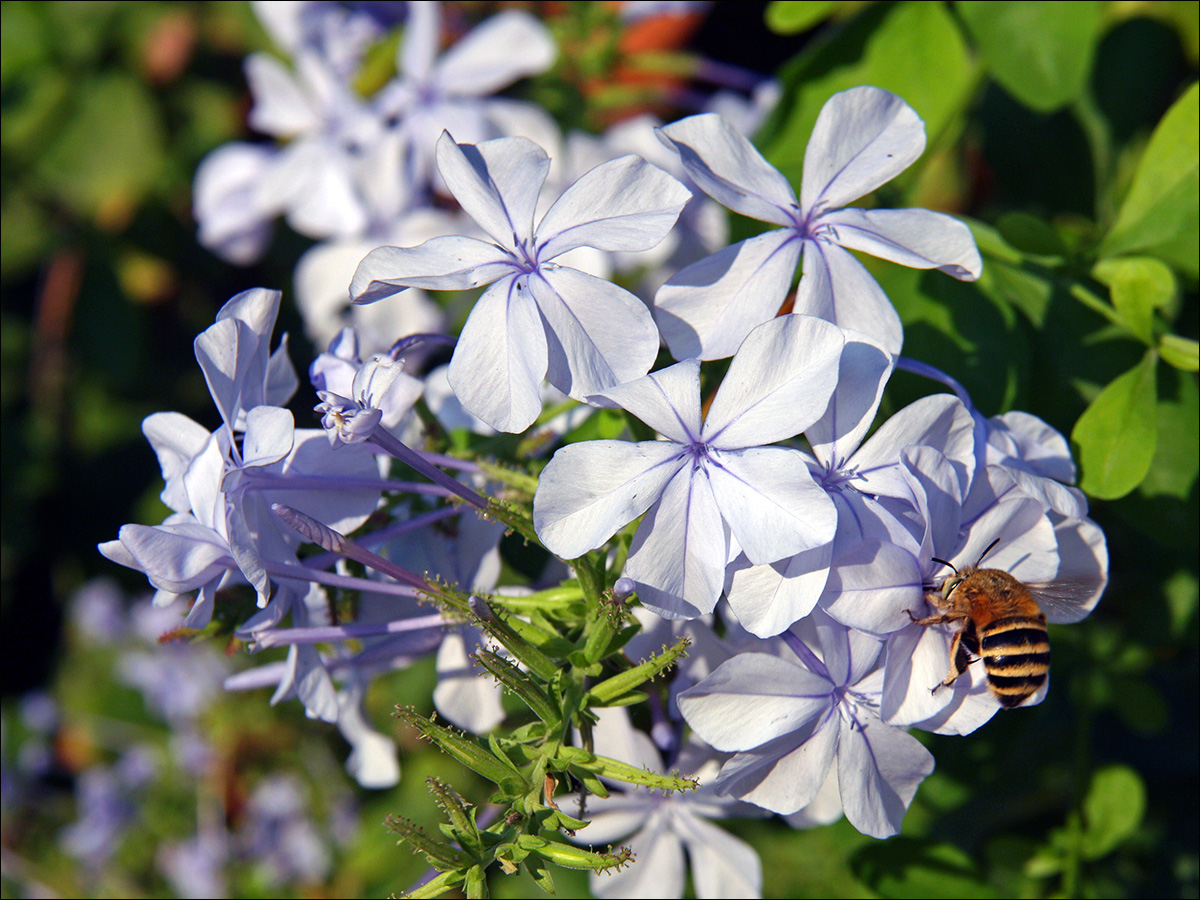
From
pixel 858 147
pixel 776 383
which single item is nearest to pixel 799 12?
pixel 858 147

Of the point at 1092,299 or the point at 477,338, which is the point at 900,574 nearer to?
the point at 477,338

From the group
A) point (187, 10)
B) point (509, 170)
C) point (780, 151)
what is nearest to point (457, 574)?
point (509, 170)

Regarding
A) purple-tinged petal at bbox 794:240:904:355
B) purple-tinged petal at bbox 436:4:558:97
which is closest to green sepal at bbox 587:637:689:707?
purple-tinged petal at bbox 794:240:904:355

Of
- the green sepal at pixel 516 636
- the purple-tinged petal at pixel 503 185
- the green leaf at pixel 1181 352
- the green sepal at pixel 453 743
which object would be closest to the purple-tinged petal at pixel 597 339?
the purple-tinged petal at pixel 503 185

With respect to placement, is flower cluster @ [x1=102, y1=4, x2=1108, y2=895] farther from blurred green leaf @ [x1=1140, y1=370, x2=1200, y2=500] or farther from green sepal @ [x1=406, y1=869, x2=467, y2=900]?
blurred green leaf @ [x1=1140, y1=370, x2=1200, y2=500]

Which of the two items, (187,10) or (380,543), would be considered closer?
(380,543)

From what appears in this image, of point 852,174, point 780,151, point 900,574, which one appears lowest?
point 900,574
